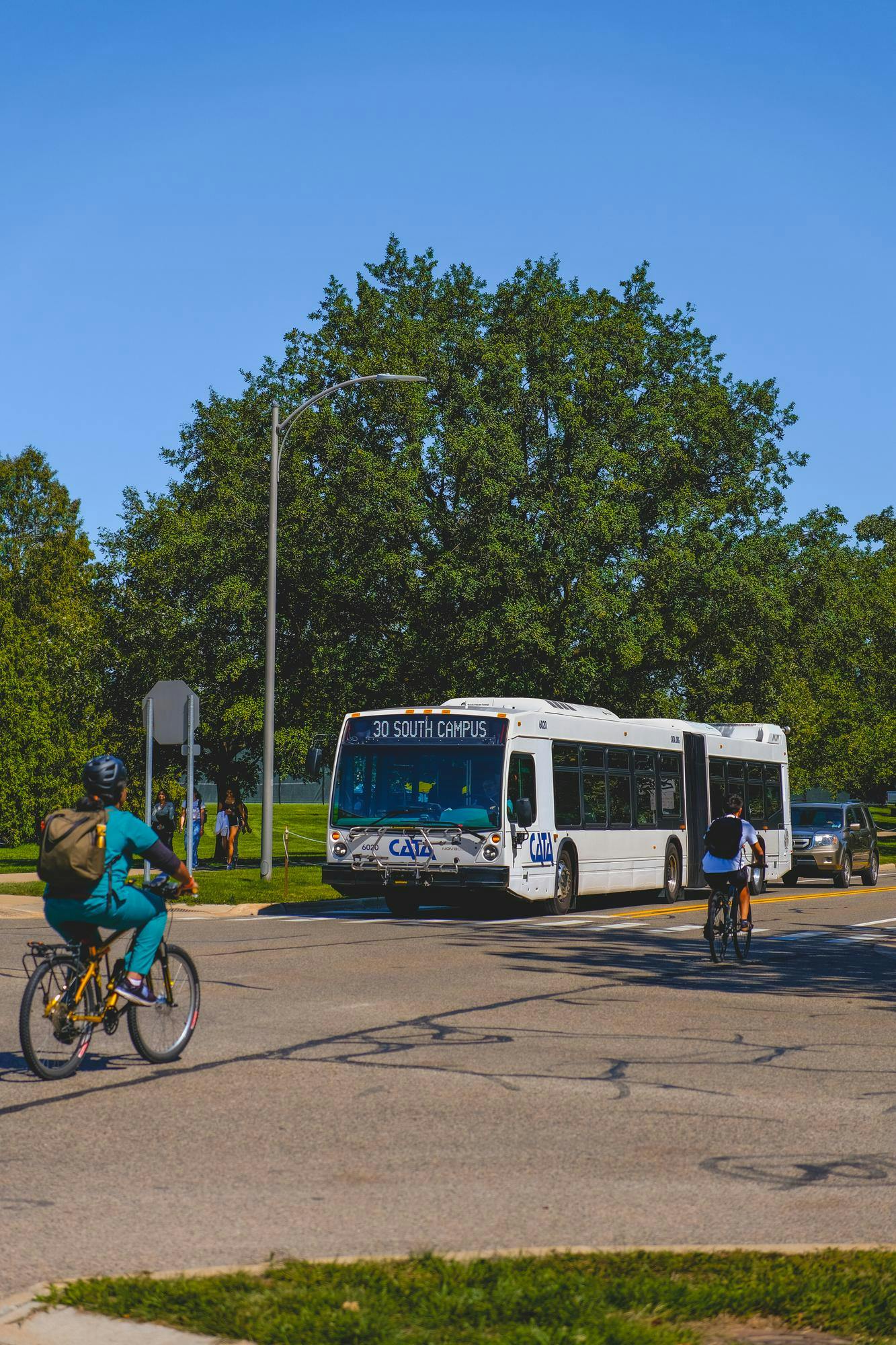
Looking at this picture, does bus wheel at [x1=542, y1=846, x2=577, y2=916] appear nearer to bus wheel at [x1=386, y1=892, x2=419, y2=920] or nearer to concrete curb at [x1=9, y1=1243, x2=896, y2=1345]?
bus wheel at [x1=386, y1=892, x2=419, y2=920]

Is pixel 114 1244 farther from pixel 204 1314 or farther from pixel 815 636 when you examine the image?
pixel 815 636

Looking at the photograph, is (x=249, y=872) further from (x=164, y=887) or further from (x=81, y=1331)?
(x=81, y=1331)

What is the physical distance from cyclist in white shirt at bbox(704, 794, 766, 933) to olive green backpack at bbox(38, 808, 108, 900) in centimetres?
862

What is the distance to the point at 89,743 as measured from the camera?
4359 centimetres

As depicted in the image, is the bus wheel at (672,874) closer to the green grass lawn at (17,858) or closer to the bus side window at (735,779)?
the bus side window at (735,779)

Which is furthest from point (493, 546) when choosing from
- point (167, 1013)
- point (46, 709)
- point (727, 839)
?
point (167, 1013)

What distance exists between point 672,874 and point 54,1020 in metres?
20.0

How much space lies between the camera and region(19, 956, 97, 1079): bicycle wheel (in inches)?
337

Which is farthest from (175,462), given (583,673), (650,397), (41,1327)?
(41,1327)

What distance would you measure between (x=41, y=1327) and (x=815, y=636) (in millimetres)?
37944

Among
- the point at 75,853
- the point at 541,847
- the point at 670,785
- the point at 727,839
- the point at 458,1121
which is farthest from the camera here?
the point at 670,785

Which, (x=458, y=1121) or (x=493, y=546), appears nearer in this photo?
(x=458, y=1121)

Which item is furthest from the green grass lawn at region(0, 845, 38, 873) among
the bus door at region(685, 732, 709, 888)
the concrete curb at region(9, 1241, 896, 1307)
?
the concrete curb at region(9, 1241, 896, 1307)

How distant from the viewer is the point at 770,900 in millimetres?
28625
